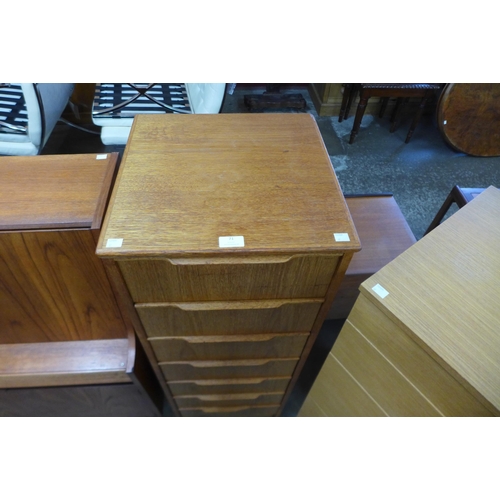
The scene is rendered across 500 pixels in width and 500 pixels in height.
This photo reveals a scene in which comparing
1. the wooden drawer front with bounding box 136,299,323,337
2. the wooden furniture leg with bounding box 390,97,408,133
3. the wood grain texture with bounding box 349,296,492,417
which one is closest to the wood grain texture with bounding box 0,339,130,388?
the wooden drawer front with bounding box 136,299,323,337

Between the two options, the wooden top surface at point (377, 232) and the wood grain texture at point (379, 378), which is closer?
the wood grain texture at point (379, 378)

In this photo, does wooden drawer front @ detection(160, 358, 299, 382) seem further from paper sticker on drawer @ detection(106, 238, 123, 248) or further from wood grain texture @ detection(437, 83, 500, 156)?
wood grain texture @ detection(437, 83, 500, 156)

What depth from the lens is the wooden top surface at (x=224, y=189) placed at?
524 mm

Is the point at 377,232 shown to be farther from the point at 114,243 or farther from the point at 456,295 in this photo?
the point at 114,243

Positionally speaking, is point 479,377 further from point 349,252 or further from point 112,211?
point 112,211

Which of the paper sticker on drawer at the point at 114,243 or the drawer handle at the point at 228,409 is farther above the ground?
the paper sticker on drawer at the point at 114,243

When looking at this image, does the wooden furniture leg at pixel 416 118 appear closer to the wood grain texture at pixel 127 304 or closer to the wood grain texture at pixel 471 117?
the wood grain texture at pixel 471 117

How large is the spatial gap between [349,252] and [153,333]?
17.3 inches

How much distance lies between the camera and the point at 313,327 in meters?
0.74

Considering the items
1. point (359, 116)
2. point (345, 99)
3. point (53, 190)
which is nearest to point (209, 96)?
point (53, 190)

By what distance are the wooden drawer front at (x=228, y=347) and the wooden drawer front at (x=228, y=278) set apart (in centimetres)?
15

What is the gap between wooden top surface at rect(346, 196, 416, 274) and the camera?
1.08 m

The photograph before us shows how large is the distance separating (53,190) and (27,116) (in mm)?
879

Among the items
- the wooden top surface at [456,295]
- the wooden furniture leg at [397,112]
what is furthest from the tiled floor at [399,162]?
the wooden top surface at [456,295]
